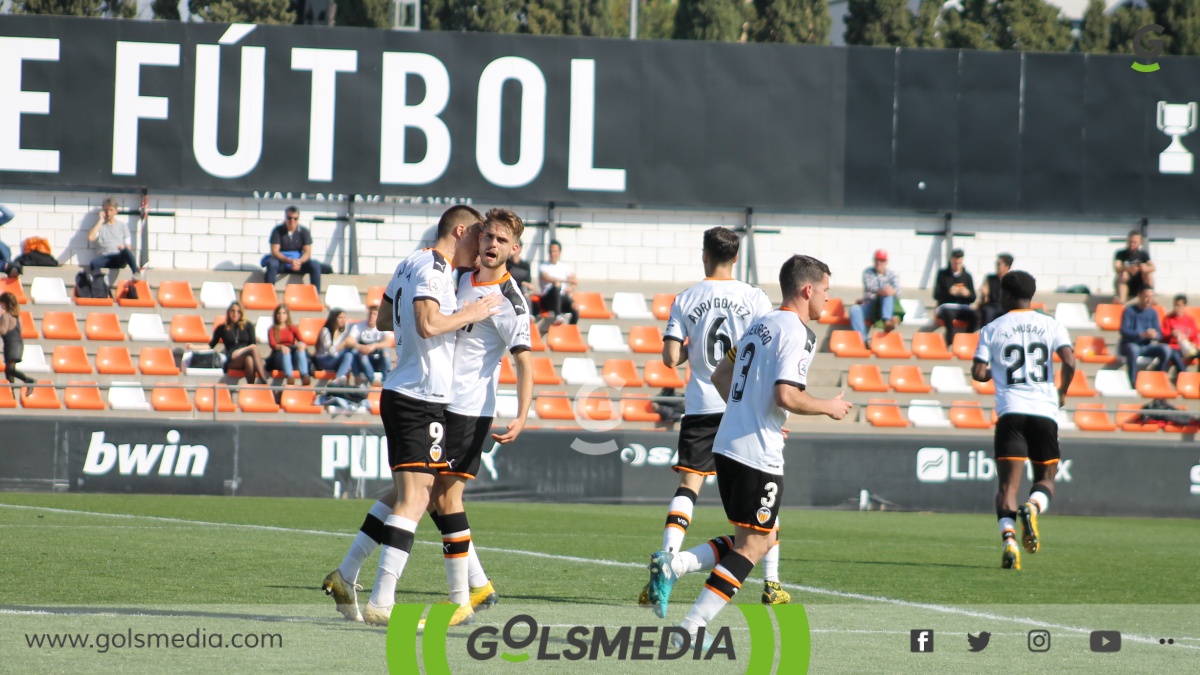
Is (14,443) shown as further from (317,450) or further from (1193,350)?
(1193,350)

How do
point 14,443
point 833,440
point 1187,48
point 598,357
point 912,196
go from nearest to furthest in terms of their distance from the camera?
point 14,443
point 833,440
point 598,357
point 912,196
point 1187,48

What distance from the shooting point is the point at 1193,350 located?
2228 centimetres

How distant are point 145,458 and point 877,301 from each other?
38.2 ft

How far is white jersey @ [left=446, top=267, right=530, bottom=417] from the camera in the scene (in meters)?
7.23

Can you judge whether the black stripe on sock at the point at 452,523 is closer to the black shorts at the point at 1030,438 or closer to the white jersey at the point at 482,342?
the white jersey at the point at 482,342

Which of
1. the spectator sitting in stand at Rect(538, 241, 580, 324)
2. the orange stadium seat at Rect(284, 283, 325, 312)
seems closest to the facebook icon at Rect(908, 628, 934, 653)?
the spectator sitting in stand at Rect(538, 241, 580, 324)

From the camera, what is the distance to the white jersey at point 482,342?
7.23 m

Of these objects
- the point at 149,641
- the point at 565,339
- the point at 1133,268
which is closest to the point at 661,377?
the point at 565,339

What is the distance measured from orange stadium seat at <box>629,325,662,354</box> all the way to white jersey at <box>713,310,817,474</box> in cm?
1543

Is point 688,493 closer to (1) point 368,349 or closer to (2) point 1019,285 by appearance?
(2) point 1019,285

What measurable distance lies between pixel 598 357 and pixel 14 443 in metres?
8.70

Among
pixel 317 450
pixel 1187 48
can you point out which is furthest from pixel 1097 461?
pixel 1187 48

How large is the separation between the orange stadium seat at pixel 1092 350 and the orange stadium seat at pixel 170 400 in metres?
13.8

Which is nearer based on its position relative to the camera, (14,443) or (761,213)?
(14,443)
